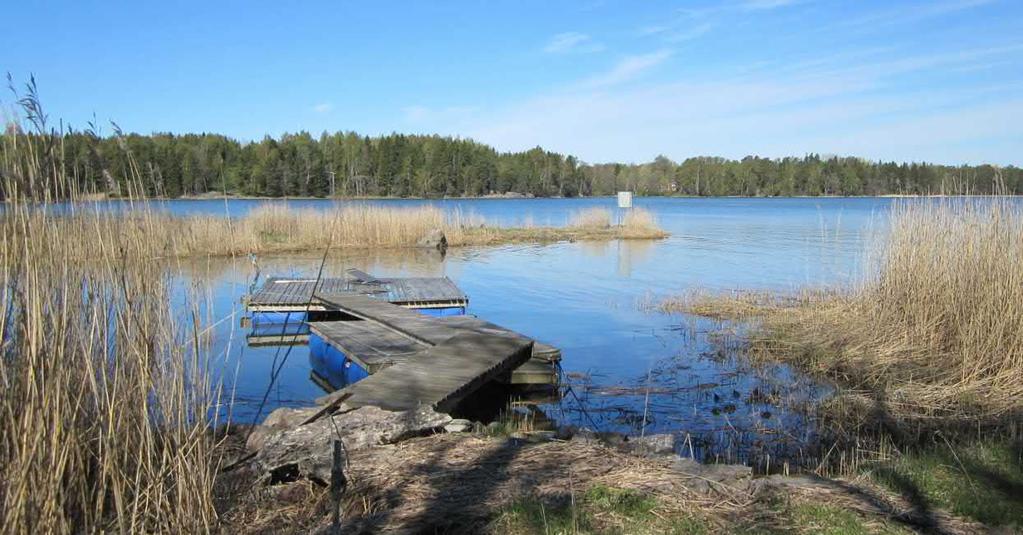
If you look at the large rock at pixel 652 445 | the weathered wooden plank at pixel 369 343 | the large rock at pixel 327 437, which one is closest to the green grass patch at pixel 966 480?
the large rock at pixel 652 445

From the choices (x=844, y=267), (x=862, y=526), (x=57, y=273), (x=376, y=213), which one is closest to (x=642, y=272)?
(x=844, y=267)

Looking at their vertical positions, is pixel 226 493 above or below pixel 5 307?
below

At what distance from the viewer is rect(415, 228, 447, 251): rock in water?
89.1 feet

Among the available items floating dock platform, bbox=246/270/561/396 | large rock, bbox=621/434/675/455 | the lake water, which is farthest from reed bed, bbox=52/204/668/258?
large rock, bbox=621/434/675/455

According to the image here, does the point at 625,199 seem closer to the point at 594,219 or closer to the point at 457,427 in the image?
the point at 594,219

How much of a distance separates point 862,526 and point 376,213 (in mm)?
24107

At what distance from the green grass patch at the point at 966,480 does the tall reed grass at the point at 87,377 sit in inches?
160

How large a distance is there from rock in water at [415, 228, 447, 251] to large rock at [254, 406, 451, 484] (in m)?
21.7

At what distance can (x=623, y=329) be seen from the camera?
524 inches

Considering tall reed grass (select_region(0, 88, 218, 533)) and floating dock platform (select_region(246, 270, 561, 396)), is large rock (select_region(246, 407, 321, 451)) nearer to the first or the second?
floating dock platform (select_region(246, 270, 561, 396))

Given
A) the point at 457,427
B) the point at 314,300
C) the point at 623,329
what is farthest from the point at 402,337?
the point at 623,329

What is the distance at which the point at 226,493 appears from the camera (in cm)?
387

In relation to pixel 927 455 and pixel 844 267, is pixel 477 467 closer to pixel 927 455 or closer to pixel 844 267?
pixel 927 455

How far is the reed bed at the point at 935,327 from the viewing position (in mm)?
7762
